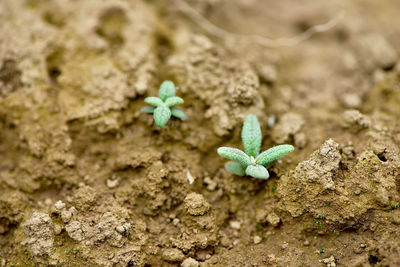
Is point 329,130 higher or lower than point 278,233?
higher

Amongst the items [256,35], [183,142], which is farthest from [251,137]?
[256,35]

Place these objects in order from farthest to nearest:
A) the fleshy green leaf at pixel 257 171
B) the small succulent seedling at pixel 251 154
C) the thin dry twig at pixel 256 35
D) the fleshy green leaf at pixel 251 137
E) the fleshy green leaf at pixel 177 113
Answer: the thin dry twig at pixel 256 35
the fleshy green leaf at pixel 177 113
the fleshy green leaf at pixel 251 137
the small succulent seedling at pixel 251 154
the fleshy green leaf at pixel 257 171

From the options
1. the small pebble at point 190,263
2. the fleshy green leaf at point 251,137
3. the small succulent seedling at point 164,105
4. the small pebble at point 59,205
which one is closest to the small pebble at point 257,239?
the small pebble at point 190,263

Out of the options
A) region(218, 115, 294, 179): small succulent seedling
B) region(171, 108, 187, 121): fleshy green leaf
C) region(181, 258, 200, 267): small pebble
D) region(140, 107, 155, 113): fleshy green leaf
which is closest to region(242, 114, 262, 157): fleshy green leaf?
region(218, 115, 294, 179): small succulent seedling

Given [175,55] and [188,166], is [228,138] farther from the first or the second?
[175,55]

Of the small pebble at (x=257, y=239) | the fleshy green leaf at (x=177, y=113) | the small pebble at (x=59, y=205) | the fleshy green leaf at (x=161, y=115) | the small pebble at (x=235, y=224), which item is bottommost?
the small pebble at (x=59, y=205)

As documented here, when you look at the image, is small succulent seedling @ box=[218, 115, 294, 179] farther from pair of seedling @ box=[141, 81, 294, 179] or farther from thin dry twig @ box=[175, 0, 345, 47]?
thin dry twig @ box=[175, 0, 345, 47]

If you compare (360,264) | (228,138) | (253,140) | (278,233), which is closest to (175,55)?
(228,138)

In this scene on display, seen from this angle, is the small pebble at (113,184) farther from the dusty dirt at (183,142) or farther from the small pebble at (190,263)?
the small pebble at (190,263)
